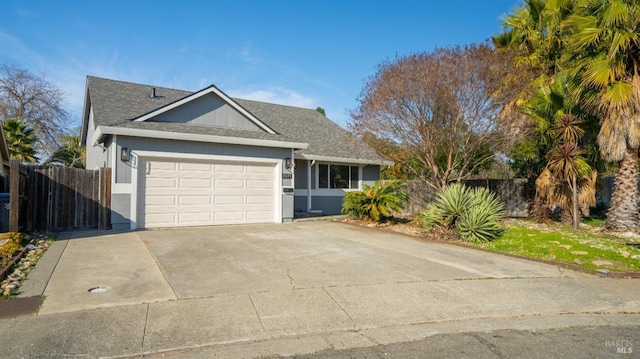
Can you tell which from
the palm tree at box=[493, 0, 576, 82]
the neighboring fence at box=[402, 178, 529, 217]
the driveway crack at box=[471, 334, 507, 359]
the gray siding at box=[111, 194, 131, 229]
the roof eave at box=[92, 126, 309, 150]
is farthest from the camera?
the neighboring fence at box=[402, 178, 529, 217]

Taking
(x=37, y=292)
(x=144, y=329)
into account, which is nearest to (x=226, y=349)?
(x=144, y=329)

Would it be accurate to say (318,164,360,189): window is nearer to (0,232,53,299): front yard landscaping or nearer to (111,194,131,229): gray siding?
(111,194,131,229): gray siding

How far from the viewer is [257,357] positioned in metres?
3.56

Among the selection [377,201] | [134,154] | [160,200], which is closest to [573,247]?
[377,201]

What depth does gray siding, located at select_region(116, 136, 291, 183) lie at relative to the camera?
11.1 meters

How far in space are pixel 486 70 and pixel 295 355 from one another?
11.9 metres

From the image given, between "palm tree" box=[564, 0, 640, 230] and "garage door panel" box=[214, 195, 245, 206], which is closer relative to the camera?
"palm tree" box=[564, 0, 640, 230]

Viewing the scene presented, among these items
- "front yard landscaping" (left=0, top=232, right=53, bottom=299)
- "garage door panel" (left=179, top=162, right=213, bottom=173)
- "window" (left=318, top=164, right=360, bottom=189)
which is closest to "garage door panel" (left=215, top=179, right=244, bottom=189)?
"garage door panel" (left=179, top=162, right=213, bottom=173)

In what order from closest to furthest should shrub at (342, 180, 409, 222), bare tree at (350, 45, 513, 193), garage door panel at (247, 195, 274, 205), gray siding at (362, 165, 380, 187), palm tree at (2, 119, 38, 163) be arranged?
1. bare tree at (350, 45, 513, 193)
2. shrub at (342, 180, 409, 222)
3. garage door panel at (247, 195, 274, 205)
4. gray siding at (362, 165, 380, 187)
5. palm tree at (2, 119, 38, 163)

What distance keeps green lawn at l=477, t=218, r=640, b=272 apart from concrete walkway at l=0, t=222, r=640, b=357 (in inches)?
34.3

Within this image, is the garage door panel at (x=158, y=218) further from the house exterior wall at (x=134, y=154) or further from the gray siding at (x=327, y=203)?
the gray siding at (x=327, y=203)

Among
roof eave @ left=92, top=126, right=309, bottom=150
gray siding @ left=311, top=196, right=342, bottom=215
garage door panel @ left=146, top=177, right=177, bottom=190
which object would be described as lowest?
gray siding @ left=311, top=196, right=342, bottom=215

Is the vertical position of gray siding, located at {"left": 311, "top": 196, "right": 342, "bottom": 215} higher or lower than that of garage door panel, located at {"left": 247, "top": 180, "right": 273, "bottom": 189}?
lower

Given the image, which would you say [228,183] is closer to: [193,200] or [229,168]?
[229,168]
